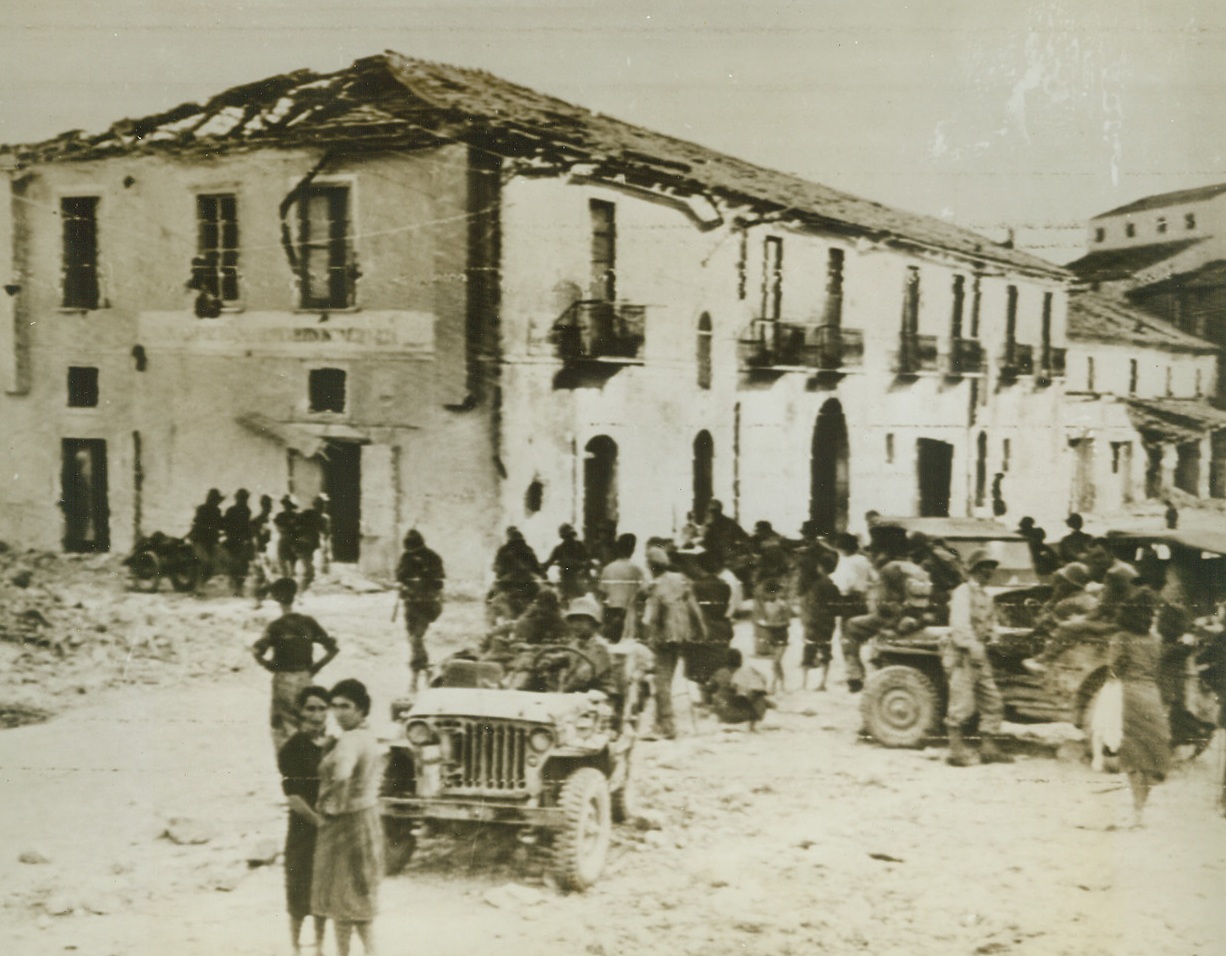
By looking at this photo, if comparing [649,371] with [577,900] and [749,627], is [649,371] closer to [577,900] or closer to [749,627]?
[749,627]

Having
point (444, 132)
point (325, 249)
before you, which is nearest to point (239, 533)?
point (325, 249)

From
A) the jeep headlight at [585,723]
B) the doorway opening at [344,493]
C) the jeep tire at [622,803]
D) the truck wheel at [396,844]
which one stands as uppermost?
the doorway opening at [344,493]

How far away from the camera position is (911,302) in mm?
4254

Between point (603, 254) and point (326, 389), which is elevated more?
point (603, 254)

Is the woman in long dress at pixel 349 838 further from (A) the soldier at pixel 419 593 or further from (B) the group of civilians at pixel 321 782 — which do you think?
(A) the soldier at pixel 419 593

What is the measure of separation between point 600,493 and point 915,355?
141cm

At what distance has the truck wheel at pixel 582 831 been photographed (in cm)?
367

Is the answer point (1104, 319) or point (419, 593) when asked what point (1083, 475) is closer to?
point (1104, 319)

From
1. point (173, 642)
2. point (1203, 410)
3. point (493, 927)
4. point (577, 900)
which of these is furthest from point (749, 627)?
point (173, 642)

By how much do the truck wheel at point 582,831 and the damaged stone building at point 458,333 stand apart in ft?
2.85

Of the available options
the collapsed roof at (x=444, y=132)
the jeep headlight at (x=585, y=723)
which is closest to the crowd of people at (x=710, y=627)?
the jeep headlight at (x=585, y=723)

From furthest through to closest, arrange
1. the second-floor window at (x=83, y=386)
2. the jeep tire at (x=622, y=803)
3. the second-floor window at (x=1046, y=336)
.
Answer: the second-floor window at (x=1046, y=336) < the second-floor window at (x=83, y=386) < the jeep tire at (x=622, y=803)

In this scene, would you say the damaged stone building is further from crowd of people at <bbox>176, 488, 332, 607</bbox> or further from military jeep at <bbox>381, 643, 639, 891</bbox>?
military jeep at <bbox>381, 643, 639, 891</bbox>

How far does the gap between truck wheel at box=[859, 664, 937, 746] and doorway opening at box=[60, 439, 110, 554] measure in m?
3.01
